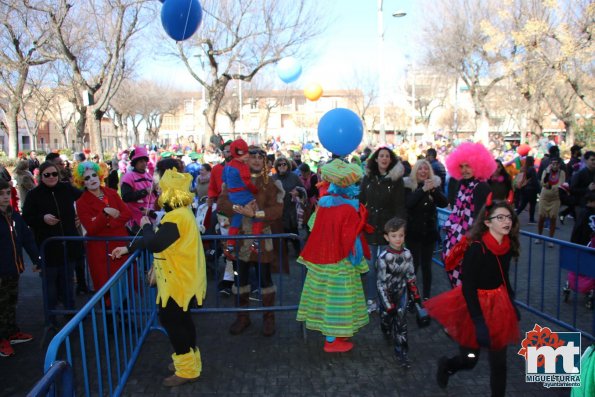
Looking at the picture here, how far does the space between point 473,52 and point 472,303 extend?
90.1 feet

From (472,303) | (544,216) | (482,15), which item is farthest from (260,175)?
(482,15)

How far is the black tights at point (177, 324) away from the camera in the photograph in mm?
3949

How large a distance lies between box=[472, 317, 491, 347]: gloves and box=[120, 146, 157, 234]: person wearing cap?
4.14 meters

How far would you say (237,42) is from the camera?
21.1 m

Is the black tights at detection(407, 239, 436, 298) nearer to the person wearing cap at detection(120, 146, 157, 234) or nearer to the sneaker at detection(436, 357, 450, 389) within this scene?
the sneaker at detection(436, 357, 450, 389)

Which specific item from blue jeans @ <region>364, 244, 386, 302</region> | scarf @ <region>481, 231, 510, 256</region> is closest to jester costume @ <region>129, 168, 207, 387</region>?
scarf @ <region>481, 231, 510, 256</region>

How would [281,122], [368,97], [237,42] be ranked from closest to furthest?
1. [237,42]
2. [368,97]
3. [281,122]

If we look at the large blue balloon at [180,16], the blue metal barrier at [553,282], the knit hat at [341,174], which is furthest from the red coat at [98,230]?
the large blue balloon at [180,16]

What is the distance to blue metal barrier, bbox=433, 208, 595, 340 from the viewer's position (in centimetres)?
417

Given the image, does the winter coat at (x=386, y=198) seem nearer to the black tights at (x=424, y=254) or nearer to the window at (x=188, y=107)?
the black tights at (x=424, y=254)

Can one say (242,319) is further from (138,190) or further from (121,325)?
(138,190)

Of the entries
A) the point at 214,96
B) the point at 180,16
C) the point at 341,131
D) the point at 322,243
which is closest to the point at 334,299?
the point at 322,243

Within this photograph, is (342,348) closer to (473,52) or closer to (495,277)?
(495,277)

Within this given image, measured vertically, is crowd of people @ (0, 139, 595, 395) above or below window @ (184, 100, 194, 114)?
below
